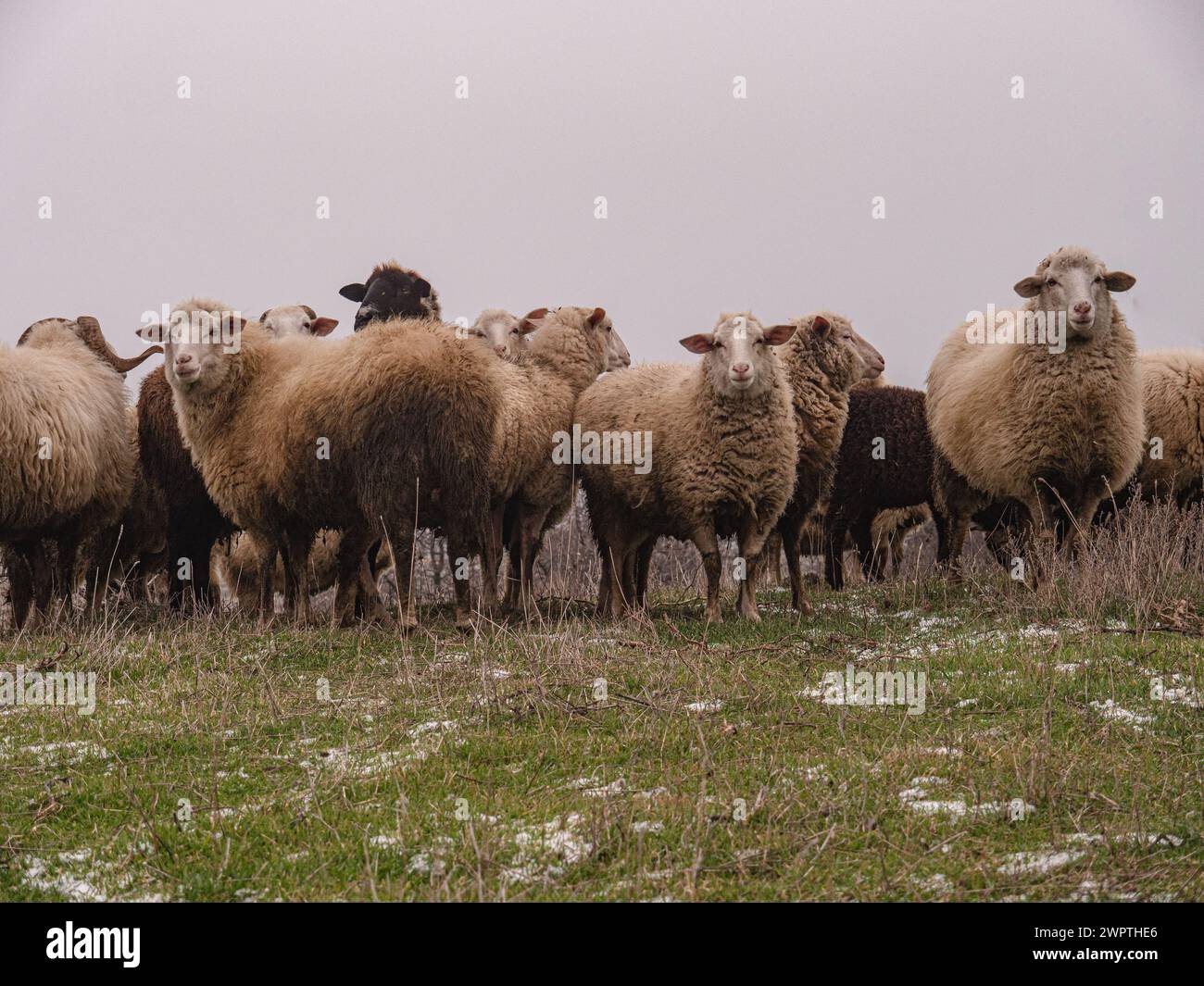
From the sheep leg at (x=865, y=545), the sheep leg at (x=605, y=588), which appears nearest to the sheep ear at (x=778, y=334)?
the sheep leg at (x=605, y=588)

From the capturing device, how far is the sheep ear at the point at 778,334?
11523 millimetres

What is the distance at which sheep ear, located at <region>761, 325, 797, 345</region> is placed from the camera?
37.8 feet

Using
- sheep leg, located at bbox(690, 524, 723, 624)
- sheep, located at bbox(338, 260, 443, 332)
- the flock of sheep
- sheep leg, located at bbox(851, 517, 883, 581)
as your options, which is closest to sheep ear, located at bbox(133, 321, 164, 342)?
the flock of sheep

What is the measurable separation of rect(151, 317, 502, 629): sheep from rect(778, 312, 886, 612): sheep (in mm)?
3157

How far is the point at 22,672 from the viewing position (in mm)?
8344

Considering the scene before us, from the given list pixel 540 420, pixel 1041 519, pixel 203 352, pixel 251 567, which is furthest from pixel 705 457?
pixel 251 567

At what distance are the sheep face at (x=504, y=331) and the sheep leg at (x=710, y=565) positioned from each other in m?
3.33

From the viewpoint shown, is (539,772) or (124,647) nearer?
(539,772)

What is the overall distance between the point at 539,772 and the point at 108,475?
769 centimetres

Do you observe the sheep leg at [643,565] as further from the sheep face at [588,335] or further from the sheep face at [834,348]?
the sheep face at [834,348]

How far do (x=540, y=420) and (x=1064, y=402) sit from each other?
15.3 ft

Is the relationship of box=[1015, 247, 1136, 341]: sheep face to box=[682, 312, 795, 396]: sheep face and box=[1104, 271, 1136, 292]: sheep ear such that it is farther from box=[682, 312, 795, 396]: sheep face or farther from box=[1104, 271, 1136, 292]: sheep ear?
box=[682, 312, 795, 396]: sheep face
